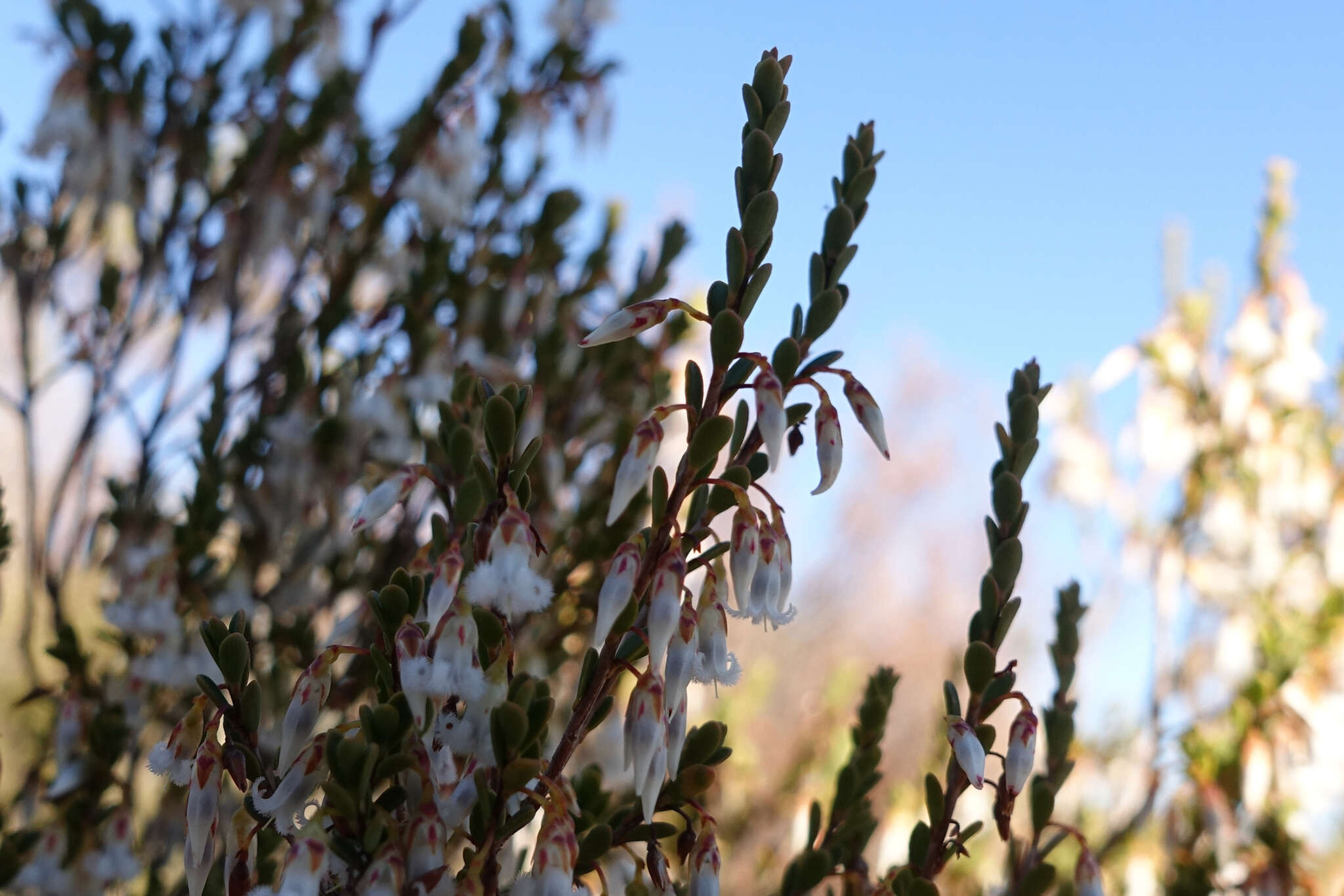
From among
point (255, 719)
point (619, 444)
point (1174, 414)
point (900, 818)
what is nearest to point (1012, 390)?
point (255, 719)

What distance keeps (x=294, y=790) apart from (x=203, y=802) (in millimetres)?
98

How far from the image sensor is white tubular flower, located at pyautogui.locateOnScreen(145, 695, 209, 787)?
913 millimetres

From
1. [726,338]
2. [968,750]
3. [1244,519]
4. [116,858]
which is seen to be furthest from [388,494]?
[1244,519]

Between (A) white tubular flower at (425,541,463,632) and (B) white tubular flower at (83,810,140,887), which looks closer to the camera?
(A) white tubular flower at (425,541,463,632)

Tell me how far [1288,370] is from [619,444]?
3.04 meters

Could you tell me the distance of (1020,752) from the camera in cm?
103

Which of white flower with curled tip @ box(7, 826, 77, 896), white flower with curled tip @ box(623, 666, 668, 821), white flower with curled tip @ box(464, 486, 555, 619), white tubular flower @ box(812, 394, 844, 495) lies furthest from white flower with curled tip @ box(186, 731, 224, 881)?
white flower with curled tip @ box(7, 826, 77, 896)

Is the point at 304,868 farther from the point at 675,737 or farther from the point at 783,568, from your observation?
the point at 783,568

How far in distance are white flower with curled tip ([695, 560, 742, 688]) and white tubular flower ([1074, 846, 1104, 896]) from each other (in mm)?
551

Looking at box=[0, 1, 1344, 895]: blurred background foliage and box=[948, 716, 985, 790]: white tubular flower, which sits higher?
box=[0, 1, 1344, 895]: blurred background foliage

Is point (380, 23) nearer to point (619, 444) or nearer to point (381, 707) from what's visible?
point (619, 444)

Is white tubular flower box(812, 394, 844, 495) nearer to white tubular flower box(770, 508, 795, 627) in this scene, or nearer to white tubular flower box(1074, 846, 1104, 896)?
white tubular flower box(770, 508, 795, 627)

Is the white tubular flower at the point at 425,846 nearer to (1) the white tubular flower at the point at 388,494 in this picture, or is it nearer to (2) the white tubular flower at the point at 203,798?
(2) the white tubular flower at the point at 203,798

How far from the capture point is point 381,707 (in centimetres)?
80
